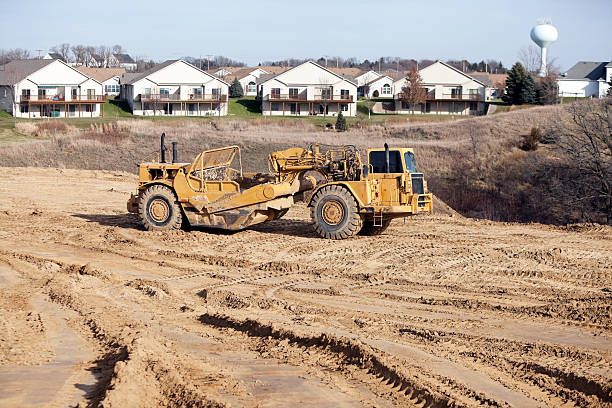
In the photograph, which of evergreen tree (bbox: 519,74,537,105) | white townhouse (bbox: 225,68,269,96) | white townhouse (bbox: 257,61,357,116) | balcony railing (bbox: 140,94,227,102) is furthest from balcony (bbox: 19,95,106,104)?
evergreen tree (bbox: 519,74,537,105)

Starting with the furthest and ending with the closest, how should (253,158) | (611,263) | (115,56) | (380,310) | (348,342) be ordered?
(115,56), (253,158), (611,263), (380,310), (348,342)

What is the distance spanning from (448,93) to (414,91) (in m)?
4.12

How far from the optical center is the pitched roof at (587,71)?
88.2m

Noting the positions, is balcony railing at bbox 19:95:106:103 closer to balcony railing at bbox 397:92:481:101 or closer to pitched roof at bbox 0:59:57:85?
pitched roof at bbox 0:59:57:85

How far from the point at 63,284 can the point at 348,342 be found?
5913 millimetres

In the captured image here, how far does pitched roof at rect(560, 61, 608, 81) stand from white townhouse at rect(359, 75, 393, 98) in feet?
68.2

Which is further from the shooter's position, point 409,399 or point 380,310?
point 380,310

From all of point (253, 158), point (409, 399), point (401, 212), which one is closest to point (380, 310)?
point (409, 399)

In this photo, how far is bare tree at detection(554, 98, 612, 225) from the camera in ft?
93.6

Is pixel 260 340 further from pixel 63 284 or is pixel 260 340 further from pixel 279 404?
pixel 63 284

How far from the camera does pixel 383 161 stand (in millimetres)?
16422

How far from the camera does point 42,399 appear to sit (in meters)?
7.24

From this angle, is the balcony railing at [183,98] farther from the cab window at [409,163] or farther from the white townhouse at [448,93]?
the cab window at [409,163]

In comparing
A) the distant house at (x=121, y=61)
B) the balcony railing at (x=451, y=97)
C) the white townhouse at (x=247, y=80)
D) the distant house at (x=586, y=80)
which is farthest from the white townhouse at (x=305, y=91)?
the distant house at (x=121, y=61)
